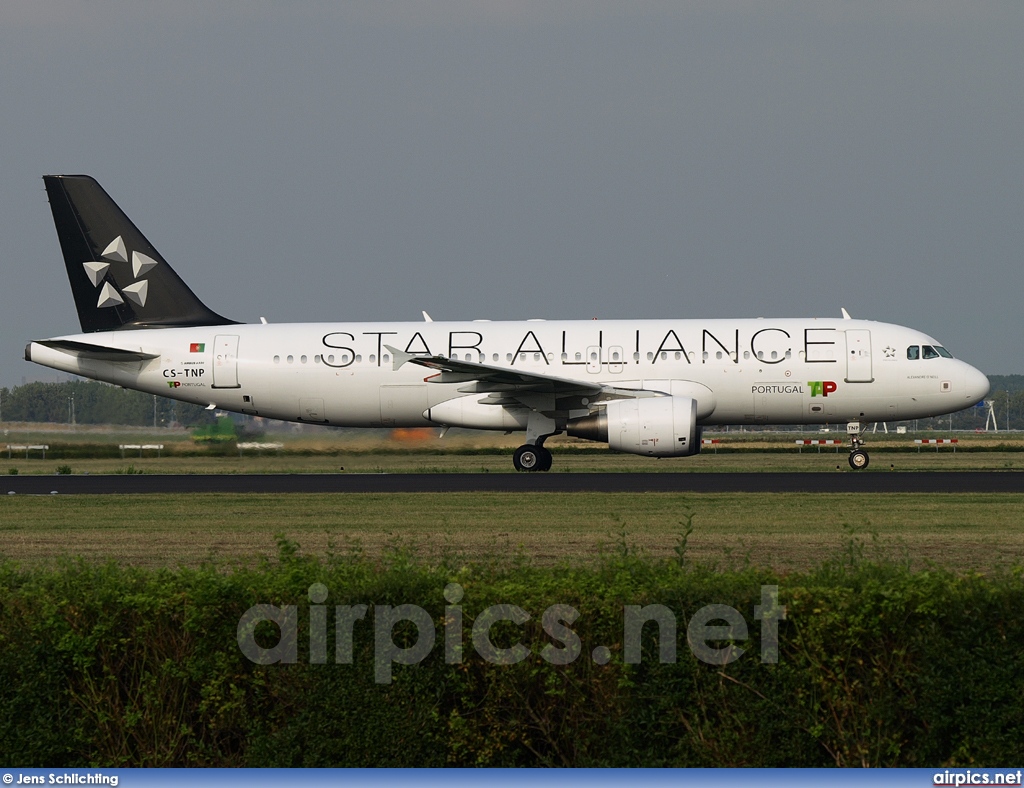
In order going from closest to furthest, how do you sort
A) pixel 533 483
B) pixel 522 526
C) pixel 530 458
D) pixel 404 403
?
pixel 522 526, pixel 533 483, pixel 530 458, pixel 404 403

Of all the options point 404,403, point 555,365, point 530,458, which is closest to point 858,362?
point 555,365

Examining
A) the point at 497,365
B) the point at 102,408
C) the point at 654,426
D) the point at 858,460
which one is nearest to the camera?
the point at 654,426

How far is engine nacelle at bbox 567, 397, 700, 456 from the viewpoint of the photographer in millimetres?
29594

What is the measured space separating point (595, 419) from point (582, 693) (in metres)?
23.7

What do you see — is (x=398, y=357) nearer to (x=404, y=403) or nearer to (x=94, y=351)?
(x=404, y=403)

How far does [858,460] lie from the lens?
3322cm

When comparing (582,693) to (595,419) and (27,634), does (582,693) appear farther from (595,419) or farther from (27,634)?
(595,419)

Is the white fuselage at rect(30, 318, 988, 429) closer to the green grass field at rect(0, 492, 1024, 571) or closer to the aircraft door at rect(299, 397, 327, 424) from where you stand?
the aircraft door at rect(299, 397, 327, 424)

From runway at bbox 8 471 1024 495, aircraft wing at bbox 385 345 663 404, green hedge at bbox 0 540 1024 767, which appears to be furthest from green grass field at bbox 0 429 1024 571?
aircraft wing at bbox 385 345 663 404

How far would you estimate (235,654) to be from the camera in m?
7.46

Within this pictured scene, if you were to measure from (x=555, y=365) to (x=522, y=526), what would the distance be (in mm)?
14362

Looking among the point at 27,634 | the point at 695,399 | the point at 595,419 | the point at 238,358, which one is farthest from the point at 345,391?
the point at 27,634

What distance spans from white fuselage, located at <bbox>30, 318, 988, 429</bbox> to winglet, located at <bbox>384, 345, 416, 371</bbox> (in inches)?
13.2

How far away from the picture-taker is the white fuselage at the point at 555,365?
31953 mm
